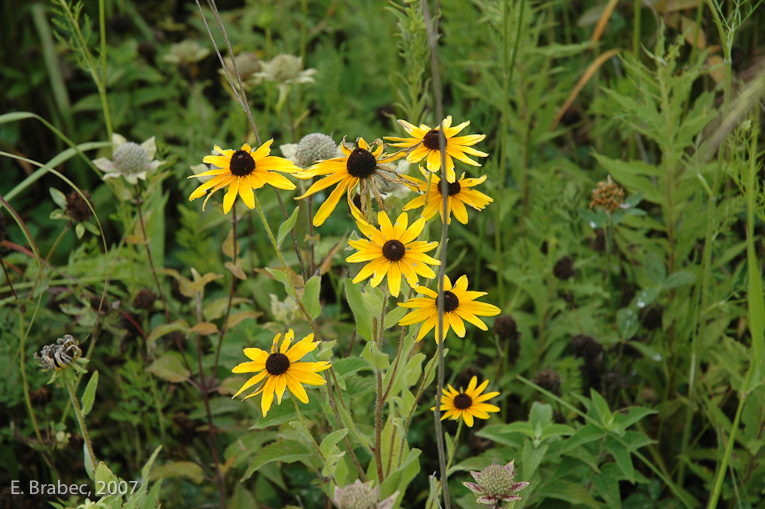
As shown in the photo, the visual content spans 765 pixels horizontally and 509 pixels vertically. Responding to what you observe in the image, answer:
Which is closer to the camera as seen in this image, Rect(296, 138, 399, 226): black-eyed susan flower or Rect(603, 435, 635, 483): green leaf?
Rect(296, 138, 399, 226): black-eyed susan flower

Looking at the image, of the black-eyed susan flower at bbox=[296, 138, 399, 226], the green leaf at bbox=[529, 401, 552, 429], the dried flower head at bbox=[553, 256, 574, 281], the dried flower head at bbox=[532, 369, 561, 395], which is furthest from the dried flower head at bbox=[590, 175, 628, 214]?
the black-eyed susan flower at bbox=[296, 138, 399, 226]

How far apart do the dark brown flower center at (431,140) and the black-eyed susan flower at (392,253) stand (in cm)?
11

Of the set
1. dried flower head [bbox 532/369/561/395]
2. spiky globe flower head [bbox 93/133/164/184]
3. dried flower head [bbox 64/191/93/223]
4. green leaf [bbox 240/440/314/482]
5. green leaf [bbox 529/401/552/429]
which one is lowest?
dried flower head [bbox 532/369/561/395]

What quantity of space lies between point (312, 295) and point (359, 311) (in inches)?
3.3

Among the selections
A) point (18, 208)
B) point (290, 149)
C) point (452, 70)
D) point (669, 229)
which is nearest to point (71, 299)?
point (18, 208)

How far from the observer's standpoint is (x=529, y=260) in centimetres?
188

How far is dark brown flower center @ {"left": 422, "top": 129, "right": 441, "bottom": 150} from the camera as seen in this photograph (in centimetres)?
101

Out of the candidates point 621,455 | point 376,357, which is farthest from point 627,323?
point 376,357

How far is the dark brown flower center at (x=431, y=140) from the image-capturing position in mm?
1015

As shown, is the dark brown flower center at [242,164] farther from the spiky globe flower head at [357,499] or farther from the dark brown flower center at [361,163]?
the spiky globe flower head at [357,499]

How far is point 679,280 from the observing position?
161cm

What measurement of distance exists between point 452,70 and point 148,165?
1262 mm

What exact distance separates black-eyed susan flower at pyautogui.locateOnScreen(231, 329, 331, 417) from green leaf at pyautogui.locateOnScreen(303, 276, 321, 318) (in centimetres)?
5

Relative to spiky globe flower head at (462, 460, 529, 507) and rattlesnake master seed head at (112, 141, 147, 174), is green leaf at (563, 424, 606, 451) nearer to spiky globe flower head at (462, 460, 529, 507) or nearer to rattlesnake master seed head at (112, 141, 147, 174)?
spiky globe flower head at (462, 460, 529, 507)
